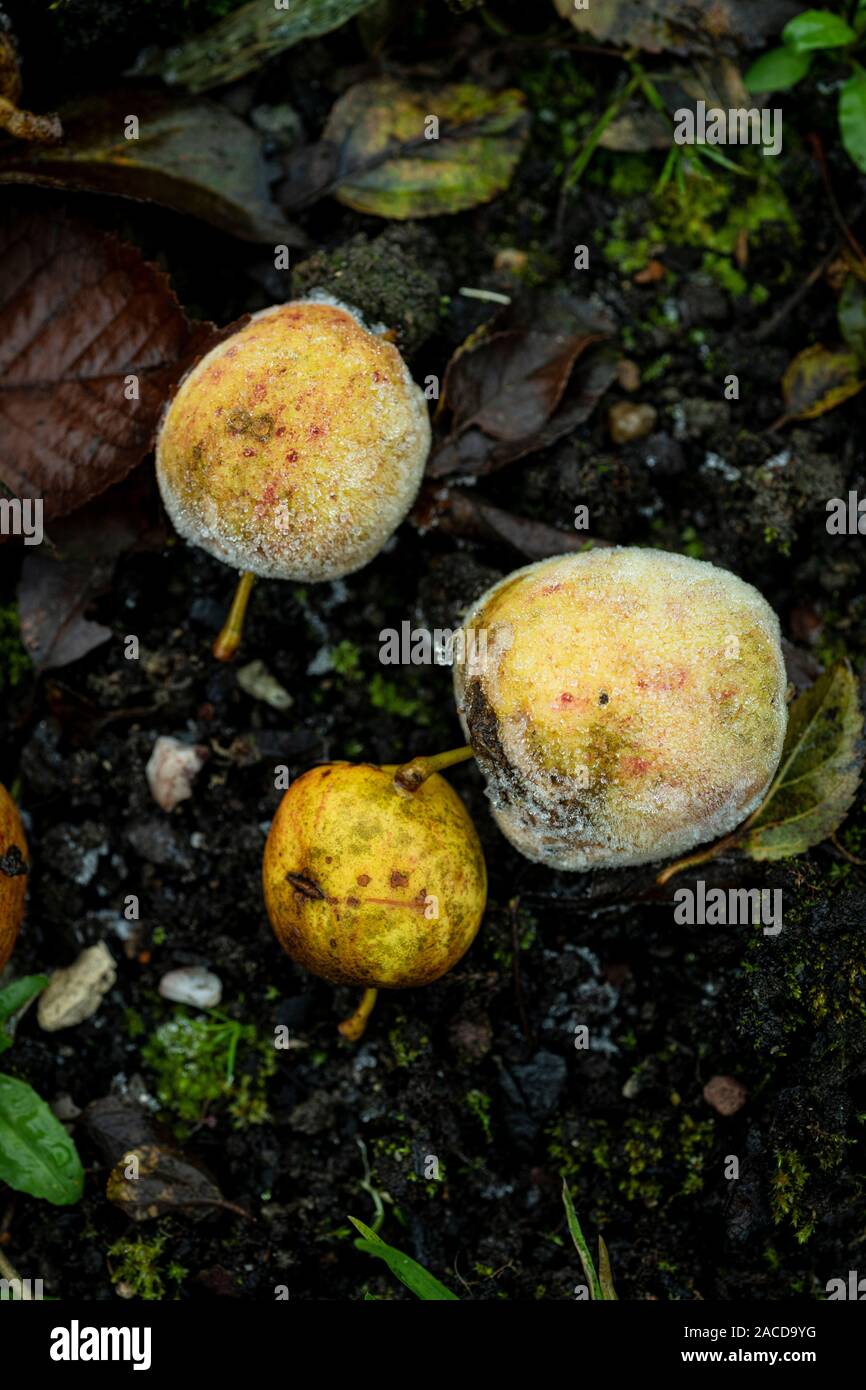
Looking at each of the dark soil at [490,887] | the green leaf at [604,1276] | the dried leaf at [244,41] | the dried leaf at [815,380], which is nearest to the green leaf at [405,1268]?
the dark soil at [490,887]

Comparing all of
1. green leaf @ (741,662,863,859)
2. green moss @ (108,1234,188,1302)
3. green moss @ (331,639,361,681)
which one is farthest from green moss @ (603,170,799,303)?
green moss @ (108,1234,188,1302)

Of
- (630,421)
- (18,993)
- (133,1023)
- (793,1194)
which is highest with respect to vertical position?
(630,421)

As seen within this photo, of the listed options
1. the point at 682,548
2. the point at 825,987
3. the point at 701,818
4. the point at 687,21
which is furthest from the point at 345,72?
the point at 825,987

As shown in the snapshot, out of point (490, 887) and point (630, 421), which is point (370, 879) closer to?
point (490, 887)

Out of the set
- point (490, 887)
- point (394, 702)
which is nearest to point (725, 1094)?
point (490, 887)

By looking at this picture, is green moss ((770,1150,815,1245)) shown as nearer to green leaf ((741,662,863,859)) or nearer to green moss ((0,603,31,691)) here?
green leaf ((741,662,863,859))

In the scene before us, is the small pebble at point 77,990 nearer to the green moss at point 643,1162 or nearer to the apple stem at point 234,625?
the apple stem at point 234,625

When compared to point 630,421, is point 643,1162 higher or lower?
lower
